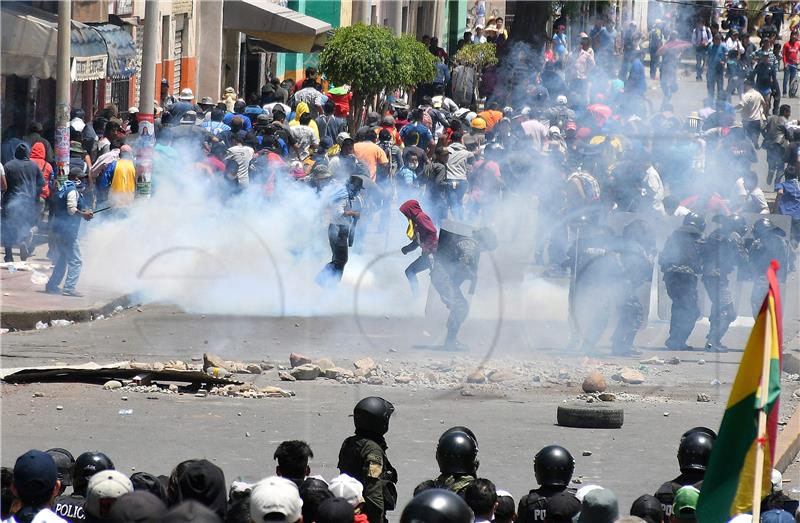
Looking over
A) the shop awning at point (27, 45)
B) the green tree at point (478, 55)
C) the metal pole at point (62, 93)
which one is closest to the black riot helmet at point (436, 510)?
the metal pole at point (62, 93)

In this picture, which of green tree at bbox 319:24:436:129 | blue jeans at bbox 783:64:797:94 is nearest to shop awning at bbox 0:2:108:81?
green tree at bbox 319:24:436:129

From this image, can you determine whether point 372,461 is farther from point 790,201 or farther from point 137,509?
point 790,201

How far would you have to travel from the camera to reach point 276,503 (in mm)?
4875

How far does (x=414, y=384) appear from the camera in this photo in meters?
11.8

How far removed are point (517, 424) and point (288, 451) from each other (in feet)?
14.9

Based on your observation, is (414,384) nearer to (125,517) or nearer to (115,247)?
(115,247)

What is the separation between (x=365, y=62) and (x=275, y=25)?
5.23 m

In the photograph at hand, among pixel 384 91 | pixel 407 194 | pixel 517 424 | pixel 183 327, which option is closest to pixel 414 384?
pixel 517 424

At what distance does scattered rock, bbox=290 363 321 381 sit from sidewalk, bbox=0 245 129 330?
8.30 ft

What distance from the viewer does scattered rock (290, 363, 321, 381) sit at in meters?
11.7

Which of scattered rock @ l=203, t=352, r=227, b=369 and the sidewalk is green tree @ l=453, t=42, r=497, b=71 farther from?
scattered rock @ l=203, t=352, r=227, b=369

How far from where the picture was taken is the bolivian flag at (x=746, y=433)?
4.63m

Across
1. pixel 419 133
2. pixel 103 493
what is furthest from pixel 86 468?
pixel 419 133

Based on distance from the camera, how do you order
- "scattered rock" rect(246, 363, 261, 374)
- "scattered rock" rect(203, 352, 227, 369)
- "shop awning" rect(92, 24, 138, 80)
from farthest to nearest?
"shop awning" rect(92, 24, 138, 80)
"scattered rock" rect(246, 363, 261, 374)
"scattered rock" rect(203, 352, 227, 369)
